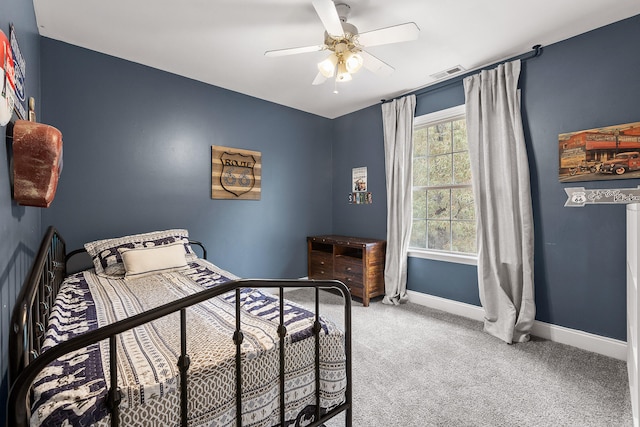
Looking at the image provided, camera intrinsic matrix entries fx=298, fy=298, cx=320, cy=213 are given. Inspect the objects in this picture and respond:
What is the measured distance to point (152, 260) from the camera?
94.7 inches

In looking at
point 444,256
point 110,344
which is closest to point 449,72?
point 444,256

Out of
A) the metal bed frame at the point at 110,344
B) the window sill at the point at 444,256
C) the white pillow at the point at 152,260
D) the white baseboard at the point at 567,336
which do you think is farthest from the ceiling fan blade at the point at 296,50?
the white baseboard at the point at 567,336

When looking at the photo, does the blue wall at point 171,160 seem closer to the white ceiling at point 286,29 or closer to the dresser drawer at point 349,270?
the white ceiling at point 286,29

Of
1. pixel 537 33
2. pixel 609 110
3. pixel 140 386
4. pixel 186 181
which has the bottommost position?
pixel 140 386

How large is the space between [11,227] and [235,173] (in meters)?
2.36

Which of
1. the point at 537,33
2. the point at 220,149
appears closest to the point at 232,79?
the point at 220,149

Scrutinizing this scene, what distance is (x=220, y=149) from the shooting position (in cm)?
342

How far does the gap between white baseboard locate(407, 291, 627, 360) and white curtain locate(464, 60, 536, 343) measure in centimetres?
17

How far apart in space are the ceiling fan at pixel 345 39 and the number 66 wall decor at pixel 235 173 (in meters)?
1.59

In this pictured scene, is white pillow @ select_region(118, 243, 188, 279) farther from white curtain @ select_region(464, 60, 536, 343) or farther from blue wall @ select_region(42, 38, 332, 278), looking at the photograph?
white curtain @ select_region(464, 60, 536, 343)

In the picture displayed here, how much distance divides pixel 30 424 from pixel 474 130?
11.1ft

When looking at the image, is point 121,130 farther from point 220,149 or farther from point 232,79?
point 232,79

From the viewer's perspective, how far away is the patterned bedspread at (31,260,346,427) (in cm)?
91

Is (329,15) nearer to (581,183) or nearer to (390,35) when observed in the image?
(390,35)
